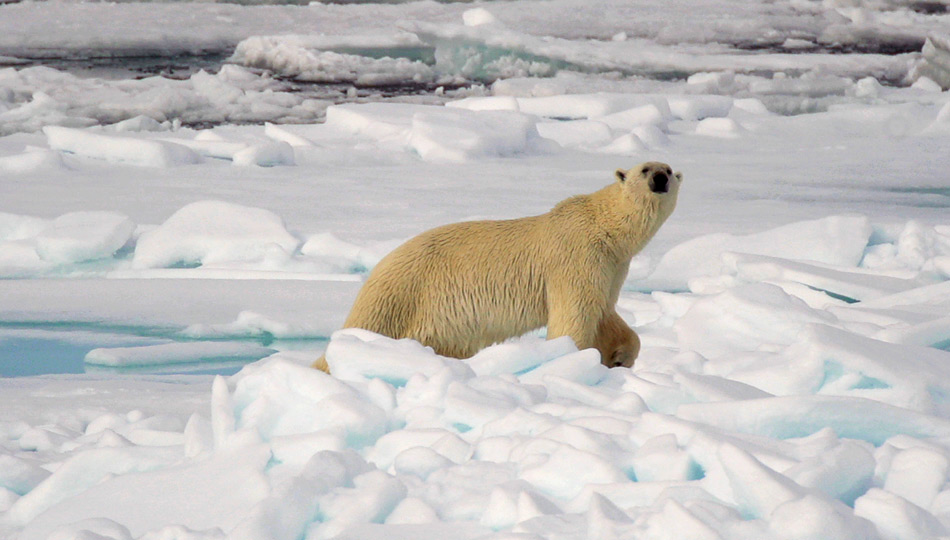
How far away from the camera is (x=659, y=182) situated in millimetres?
2553

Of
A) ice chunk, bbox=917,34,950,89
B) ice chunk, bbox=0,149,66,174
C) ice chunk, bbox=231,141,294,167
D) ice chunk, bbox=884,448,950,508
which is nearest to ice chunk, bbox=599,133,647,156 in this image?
ice chunk, bbox=231,141,294,167

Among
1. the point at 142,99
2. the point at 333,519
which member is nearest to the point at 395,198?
the point at 333,519

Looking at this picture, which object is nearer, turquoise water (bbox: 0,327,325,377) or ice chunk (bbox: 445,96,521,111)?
turquoise water (bbox: 0,327,325,377)

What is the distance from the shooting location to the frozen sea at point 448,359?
158 centimetres

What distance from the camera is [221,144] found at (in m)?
7.13

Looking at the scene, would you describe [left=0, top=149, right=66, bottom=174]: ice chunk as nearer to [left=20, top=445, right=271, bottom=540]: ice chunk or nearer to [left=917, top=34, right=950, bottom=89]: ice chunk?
[left=20, top=445, right=271, bottom=540]: ice chunk

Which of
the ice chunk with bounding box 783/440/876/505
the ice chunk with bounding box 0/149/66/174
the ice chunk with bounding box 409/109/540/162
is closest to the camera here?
the ice chunk with bounding box 783/440/876/505

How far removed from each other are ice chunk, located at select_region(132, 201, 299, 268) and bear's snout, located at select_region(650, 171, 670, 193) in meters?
2.22

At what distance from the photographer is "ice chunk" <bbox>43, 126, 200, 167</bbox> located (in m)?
6.66

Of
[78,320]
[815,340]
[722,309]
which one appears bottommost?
[78,320]

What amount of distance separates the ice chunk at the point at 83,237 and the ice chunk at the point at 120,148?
2017mm

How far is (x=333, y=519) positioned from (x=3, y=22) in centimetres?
1512

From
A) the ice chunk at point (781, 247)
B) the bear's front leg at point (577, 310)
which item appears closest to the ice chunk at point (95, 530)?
the bear's front leg at point (577, 310)

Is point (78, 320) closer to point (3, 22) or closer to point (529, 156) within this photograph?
point (529, 156)
